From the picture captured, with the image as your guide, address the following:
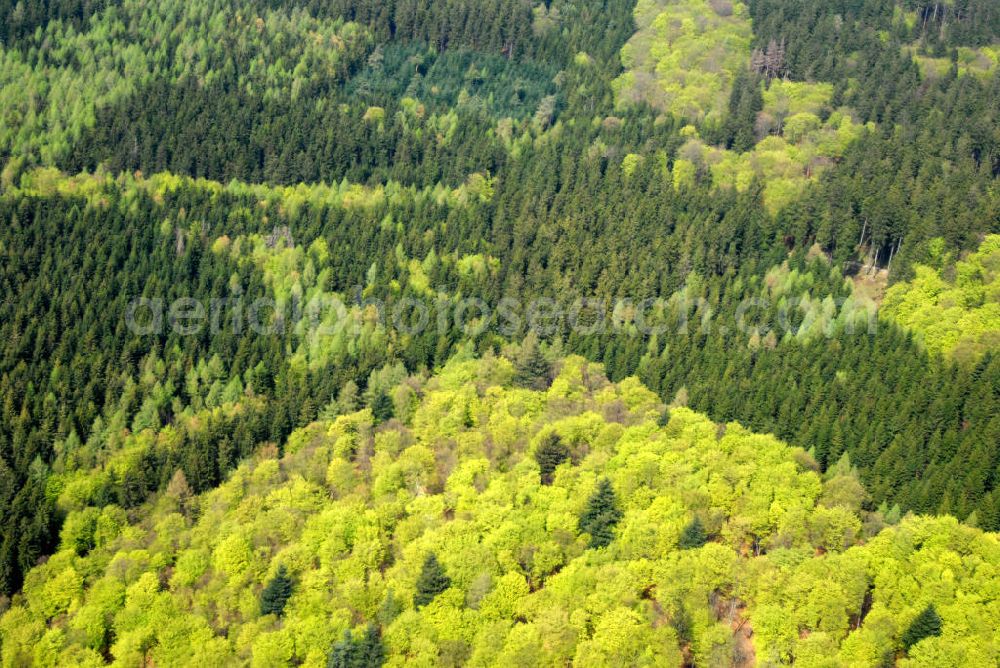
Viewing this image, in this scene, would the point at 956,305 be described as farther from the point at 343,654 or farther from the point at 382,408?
the point at 343,654

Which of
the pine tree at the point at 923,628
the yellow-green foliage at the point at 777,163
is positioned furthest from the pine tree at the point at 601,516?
the yellow-green foliage at the point at 777,163

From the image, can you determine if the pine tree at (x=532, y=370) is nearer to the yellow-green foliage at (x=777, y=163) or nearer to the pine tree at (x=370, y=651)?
the pine tree at (x=370, y=651)

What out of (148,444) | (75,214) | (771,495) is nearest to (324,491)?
(148,444)

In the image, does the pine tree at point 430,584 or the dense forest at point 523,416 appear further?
the pine tree at point 430,584

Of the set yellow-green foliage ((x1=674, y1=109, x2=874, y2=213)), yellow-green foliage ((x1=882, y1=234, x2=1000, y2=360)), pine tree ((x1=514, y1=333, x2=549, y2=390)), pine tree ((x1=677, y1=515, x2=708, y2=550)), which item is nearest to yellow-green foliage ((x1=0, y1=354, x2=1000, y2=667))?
pine tree ((x1=677, y1=515, x2=708, y2=550))

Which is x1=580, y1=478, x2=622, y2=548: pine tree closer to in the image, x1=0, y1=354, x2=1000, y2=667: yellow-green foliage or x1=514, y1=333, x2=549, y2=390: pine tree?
x1=0, y1=354, x2=1000, y2=667: yellow-green foliage

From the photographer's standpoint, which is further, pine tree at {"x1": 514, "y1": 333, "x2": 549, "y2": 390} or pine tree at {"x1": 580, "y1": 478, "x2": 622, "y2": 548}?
pine tree at {"x1": 514, "y1": 333, "x2": 549, "y2": 390}
